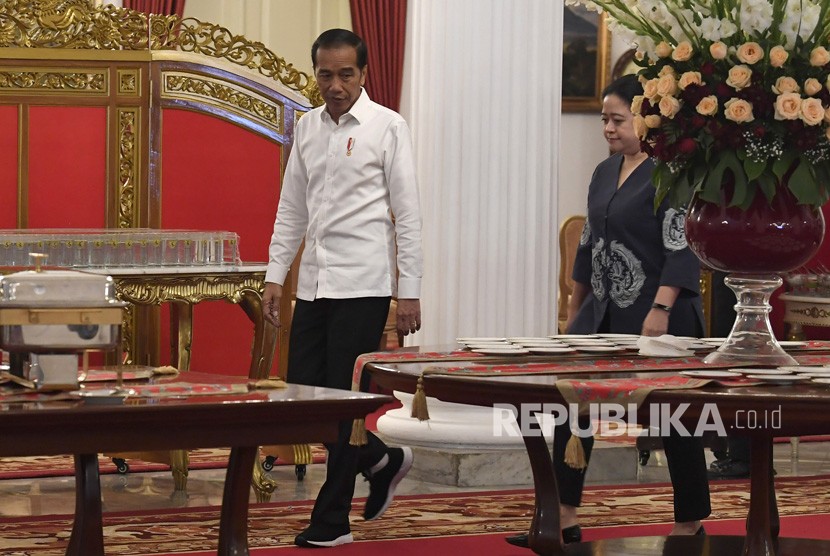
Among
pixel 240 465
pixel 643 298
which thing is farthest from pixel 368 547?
pixel 240 465

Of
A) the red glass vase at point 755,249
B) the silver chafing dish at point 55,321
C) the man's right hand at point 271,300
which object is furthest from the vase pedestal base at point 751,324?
the man's right hand at point 271,300

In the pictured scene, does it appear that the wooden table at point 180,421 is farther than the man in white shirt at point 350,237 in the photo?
No

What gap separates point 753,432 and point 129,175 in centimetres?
380

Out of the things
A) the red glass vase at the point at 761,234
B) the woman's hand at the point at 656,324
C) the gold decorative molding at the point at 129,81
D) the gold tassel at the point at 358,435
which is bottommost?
the gold tassel at the point at 358,435

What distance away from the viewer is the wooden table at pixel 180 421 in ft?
7.00

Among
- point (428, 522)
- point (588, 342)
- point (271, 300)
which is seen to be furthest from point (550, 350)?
point (428, 522)

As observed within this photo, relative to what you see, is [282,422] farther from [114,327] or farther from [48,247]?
[48,247]

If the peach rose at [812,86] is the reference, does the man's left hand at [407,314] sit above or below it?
below

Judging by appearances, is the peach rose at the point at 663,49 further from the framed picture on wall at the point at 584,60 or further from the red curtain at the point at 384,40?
the framed picture on wall at the point at 584,60

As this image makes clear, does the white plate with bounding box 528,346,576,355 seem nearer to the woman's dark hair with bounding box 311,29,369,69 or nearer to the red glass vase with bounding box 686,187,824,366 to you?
the red glass vase with bounding box 686,187,824,366

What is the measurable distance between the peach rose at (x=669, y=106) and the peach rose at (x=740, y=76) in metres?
0.13

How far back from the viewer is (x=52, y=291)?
232 cm

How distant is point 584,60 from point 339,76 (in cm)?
679

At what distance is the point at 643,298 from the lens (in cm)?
404
